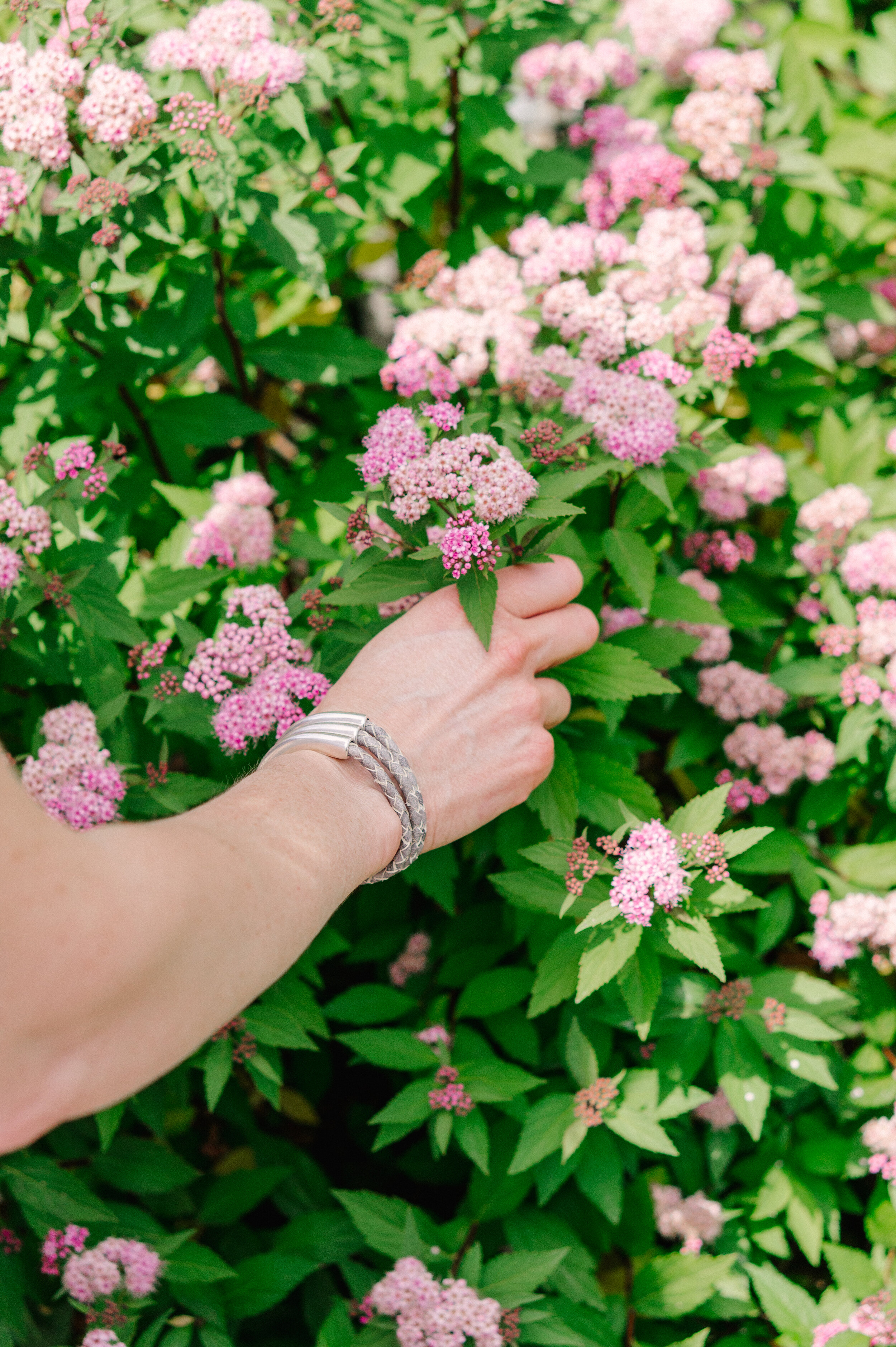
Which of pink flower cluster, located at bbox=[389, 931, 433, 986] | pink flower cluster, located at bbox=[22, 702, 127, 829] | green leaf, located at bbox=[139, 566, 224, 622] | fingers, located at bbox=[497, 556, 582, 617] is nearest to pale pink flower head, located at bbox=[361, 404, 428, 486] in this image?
fingers, located at bbox=[497, 556, 582, 617]

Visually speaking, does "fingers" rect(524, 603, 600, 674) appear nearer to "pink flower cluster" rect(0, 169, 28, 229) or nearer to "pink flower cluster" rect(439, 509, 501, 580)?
"pink flower cluster" rect(439, 509, 501, 580)

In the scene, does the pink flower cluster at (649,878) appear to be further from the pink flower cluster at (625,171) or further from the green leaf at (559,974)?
the pink flower cluster at (625,171)

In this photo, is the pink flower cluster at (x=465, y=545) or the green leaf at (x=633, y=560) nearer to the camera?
the pink flower cluster at (x=465, y=545)

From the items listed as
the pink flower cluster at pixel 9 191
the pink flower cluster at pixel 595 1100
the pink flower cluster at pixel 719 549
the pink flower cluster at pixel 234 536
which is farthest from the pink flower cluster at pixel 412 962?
the pink flower cluster at pixel 9 191

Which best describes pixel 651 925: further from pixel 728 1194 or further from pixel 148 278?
pixel 148 278

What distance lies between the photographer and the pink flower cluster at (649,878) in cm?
162

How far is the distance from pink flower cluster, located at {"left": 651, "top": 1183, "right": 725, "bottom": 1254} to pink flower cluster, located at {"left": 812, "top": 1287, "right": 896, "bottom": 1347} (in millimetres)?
296

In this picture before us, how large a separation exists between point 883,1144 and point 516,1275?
955 mm

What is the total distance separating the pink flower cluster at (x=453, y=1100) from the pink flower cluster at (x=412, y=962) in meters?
0.49

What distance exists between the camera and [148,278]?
2.40 metres

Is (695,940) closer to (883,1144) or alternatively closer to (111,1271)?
(883,1144)

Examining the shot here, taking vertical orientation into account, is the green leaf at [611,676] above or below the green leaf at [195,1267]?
above

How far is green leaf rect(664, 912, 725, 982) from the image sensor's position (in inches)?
63.2

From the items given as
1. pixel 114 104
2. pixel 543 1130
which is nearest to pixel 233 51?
pixel 114 104
